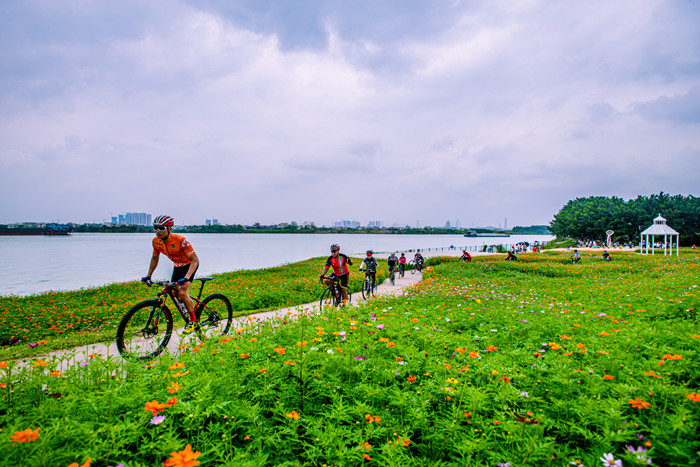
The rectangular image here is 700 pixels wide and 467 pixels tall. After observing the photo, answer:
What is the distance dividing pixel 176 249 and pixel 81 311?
328 inches

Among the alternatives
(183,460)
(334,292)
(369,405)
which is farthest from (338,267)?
(183,460)

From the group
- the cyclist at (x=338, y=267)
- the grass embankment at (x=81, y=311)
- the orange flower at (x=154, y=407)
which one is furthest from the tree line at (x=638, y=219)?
the orange flower at (x=154, y=407)

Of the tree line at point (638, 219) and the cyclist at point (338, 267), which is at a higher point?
the tree line at point (638, 219)

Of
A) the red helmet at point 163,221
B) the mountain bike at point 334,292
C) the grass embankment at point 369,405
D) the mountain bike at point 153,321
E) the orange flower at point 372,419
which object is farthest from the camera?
the mountain bike at point 334,292

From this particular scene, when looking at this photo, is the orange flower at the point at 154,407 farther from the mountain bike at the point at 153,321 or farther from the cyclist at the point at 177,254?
the cyclist at the point at 177,254

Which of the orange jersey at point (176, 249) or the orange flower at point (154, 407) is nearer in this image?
the orange flower at point (154, 407)

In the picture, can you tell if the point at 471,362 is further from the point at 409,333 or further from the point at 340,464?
the point at 340,464

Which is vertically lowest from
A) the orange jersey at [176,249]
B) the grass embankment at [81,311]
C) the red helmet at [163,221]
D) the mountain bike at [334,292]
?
the grass embankment at [81,311]

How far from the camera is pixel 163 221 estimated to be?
6.02 metres

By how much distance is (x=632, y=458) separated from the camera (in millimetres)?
2188

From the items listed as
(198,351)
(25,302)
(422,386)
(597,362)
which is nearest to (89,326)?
(25,302)

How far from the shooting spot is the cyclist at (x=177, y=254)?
6.00m

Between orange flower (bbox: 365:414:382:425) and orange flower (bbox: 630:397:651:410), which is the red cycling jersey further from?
orange flower (bbox: 630:397:651:410)

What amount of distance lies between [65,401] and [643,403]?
4839 millimetres
